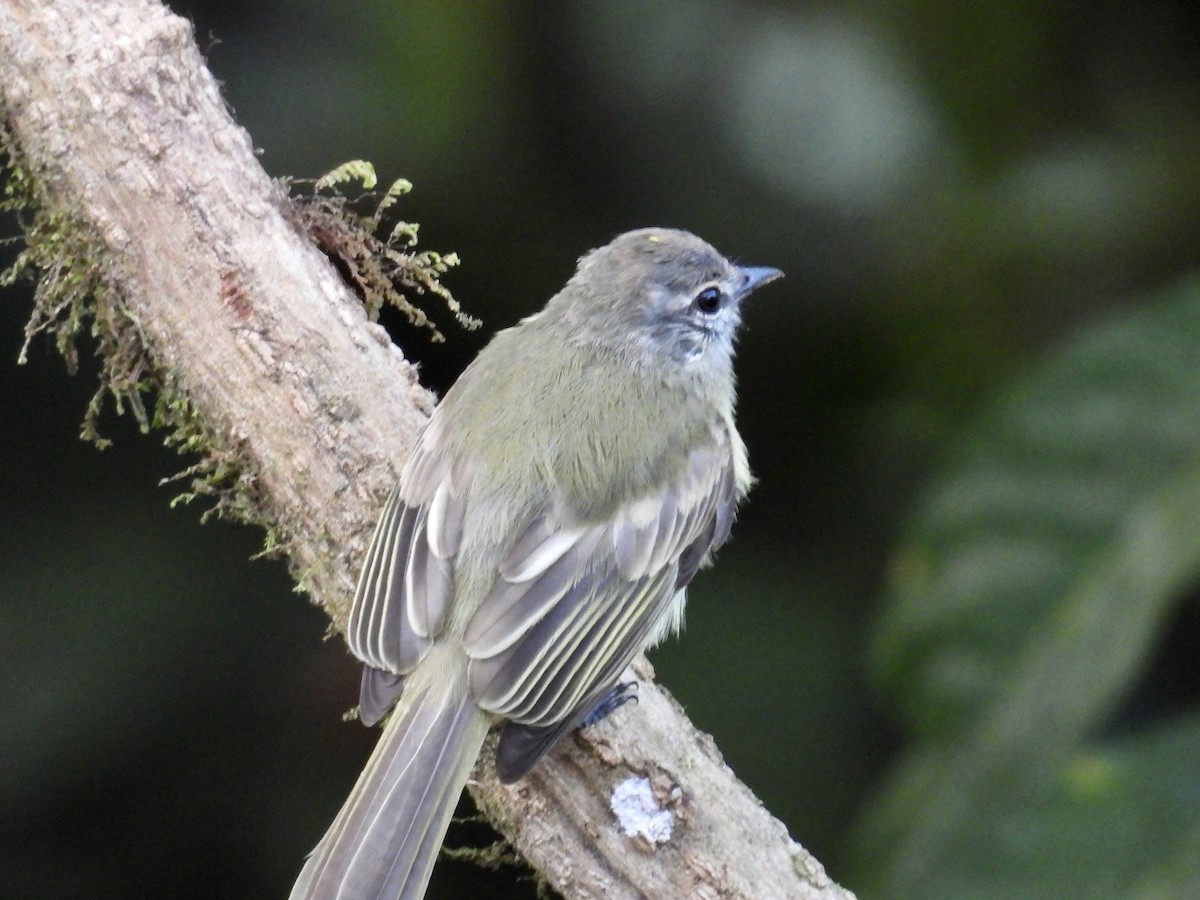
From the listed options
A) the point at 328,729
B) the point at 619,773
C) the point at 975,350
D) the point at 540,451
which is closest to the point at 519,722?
the point at 619,773

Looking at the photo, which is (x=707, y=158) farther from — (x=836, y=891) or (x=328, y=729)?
(x=836, y=891)

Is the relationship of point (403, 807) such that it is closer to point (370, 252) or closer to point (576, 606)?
point (576, 606)

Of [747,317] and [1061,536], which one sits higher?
[747,317]

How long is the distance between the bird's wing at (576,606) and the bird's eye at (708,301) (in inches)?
19.4

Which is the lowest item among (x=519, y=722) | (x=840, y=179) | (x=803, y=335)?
(x=519, y=722)

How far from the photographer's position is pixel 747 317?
16.2ft

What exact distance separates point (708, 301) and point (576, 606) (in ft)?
3.50

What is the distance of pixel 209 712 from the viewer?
455 cm

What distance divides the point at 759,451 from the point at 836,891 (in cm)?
228

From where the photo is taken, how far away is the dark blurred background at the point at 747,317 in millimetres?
4504

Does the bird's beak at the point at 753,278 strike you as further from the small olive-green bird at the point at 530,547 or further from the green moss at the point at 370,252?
the green moss at the point at 370,252

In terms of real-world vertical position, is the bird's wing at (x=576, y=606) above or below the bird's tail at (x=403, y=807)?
above

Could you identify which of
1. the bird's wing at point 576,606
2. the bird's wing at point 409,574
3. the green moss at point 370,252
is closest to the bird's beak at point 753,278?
the bird's wing at point 576,606

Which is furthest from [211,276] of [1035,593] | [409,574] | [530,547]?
[1035,593]
